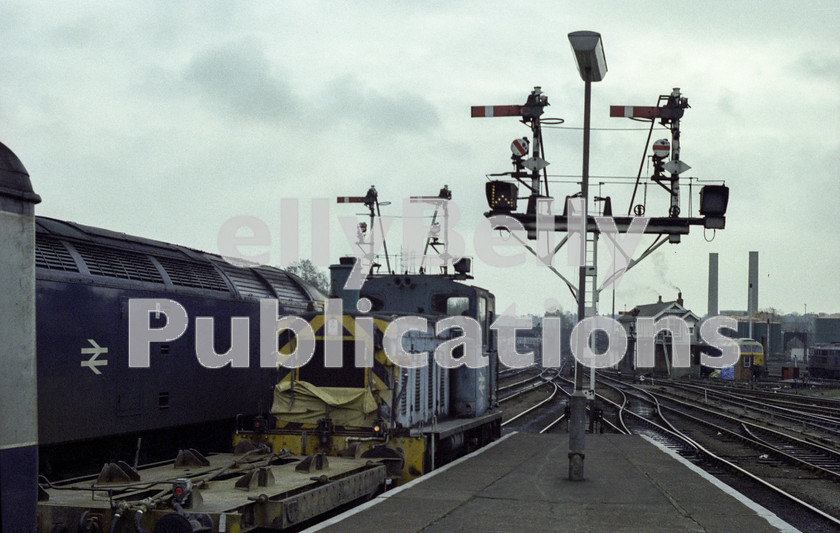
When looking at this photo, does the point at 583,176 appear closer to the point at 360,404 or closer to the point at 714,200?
the point at 714,200

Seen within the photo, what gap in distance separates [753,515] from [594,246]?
5280 millimetres

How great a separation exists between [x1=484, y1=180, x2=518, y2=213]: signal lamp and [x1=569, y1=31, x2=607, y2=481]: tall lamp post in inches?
52.3

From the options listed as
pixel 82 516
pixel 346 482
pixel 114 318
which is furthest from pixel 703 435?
pixel 82 516

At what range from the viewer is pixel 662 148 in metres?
14.9

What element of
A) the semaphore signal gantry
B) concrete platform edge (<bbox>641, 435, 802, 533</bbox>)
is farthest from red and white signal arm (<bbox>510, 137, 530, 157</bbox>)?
concrete platform edge (<bbox>641, 435, 802, 533</bbox>)

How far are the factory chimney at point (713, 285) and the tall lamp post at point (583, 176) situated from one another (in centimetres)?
8995

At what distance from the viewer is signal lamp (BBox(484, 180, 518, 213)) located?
13.3m

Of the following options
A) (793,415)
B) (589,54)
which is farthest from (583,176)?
(793,415)

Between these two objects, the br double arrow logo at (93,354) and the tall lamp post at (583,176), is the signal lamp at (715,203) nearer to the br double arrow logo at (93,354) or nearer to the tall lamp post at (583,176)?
the tall lamp post at (583,176)

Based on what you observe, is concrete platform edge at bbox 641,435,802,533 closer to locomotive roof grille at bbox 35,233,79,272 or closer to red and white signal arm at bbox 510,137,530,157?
red and white signal arm at bbox 510,137,530,157

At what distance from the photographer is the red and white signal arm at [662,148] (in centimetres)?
1484

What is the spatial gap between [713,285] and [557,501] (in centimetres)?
9315

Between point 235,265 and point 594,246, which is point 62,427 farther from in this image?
point 594,246

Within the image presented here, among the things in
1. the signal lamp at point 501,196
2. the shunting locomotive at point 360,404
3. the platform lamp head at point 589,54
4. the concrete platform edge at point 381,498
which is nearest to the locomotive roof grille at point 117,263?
the shunting locomotive at point 360,404
